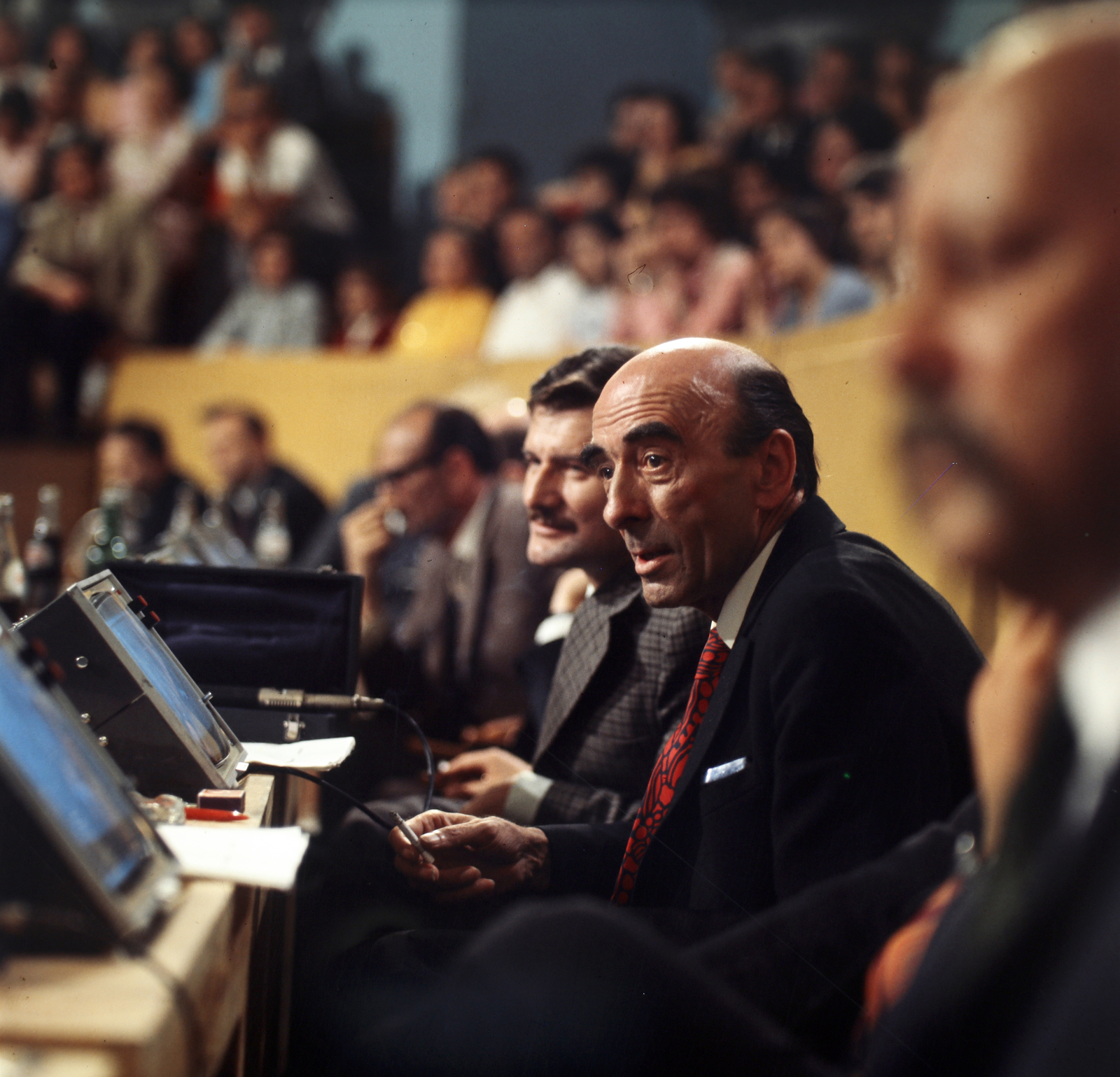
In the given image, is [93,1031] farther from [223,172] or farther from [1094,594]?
[223,172]

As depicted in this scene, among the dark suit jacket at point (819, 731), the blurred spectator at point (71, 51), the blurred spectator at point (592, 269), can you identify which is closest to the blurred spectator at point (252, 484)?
the blurred spectator at point (592, 269)

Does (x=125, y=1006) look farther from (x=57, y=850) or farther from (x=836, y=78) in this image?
(x=836, y=78)

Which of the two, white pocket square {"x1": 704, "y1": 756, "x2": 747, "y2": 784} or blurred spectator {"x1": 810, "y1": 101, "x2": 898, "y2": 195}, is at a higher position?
blurred spectator {"x1": 810, "y1": 101, "x2": 898, "y2": 195}

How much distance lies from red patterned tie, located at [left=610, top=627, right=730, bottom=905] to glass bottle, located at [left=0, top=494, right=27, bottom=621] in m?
1.39

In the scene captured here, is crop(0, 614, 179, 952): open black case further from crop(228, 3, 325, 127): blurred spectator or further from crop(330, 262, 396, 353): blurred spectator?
crop(228, 3, 325, 127): blurred spectator

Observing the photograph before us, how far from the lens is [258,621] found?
160cm

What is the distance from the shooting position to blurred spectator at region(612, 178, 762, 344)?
306 centimetres

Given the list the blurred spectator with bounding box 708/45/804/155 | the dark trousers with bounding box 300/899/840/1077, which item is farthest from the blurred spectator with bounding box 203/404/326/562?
the dark trousers with bounding box 300/899/840/1077

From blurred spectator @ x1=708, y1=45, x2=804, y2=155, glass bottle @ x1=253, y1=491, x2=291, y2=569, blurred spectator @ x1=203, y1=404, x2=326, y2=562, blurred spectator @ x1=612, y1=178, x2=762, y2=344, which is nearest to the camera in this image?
blurred spectator @ x1=612, y1=178, x2=762, y2=344

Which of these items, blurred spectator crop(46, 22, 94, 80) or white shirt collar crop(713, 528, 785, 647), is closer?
white shirt collar crop(713, 528, 785, 647)

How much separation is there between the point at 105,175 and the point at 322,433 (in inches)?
61.8

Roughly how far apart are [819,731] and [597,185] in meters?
4.27

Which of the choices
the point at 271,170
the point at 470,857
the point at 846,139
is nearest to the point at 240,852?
the point at 470,857

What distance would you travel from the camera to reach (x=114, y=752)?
1187 millimetres
